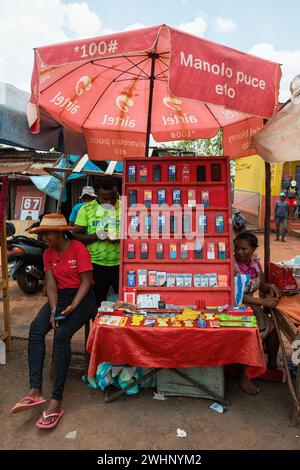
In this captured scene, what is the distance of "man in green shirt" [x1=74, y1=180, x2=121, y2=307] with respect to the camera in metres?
3.40

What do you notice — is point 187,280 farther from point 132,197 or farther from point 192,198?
point 132,197

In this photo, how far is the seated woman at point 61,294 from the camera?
9.18 feet

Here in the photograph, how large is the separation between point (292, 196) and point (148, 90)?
11482mm

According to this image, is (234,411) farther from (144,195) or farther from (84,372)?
(144,195)

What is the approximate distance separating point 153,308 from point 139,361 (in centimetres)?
49

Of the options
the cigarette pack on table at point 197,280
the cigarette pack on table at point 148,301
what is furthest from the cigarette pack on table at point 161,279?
the cigarette pack on table at point 197,280

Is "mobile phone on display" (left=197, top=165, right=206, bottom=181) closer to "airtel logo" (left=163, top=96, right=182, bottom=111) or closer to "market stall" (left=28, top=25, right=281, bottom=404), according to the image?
"market stall" (left=28, top=25, right=281, bottom=404)

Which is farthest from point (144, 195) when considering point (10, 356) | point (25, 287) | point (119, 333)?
point (25, 287)

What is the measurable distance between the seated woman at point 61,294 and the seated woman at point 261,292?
1369mm

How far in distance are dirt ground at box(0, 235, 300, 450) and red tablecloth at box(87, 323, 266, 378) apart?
1.27 feet

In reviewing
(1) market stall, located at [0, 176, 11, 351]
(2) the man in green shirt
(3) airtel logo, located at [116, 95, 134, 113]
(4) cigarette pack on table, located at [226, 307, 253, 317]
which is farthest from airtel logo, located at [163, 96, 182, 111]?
(4) cigarette pack on table, located at [226, 307, 253, 317]

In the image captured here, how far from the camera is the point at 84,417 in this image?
2697 millimetres

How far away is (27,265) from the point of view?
6.38 metres

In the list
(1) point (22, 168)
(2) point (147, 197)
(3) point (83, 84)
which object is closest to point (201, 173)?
(2) point (147, 197)
